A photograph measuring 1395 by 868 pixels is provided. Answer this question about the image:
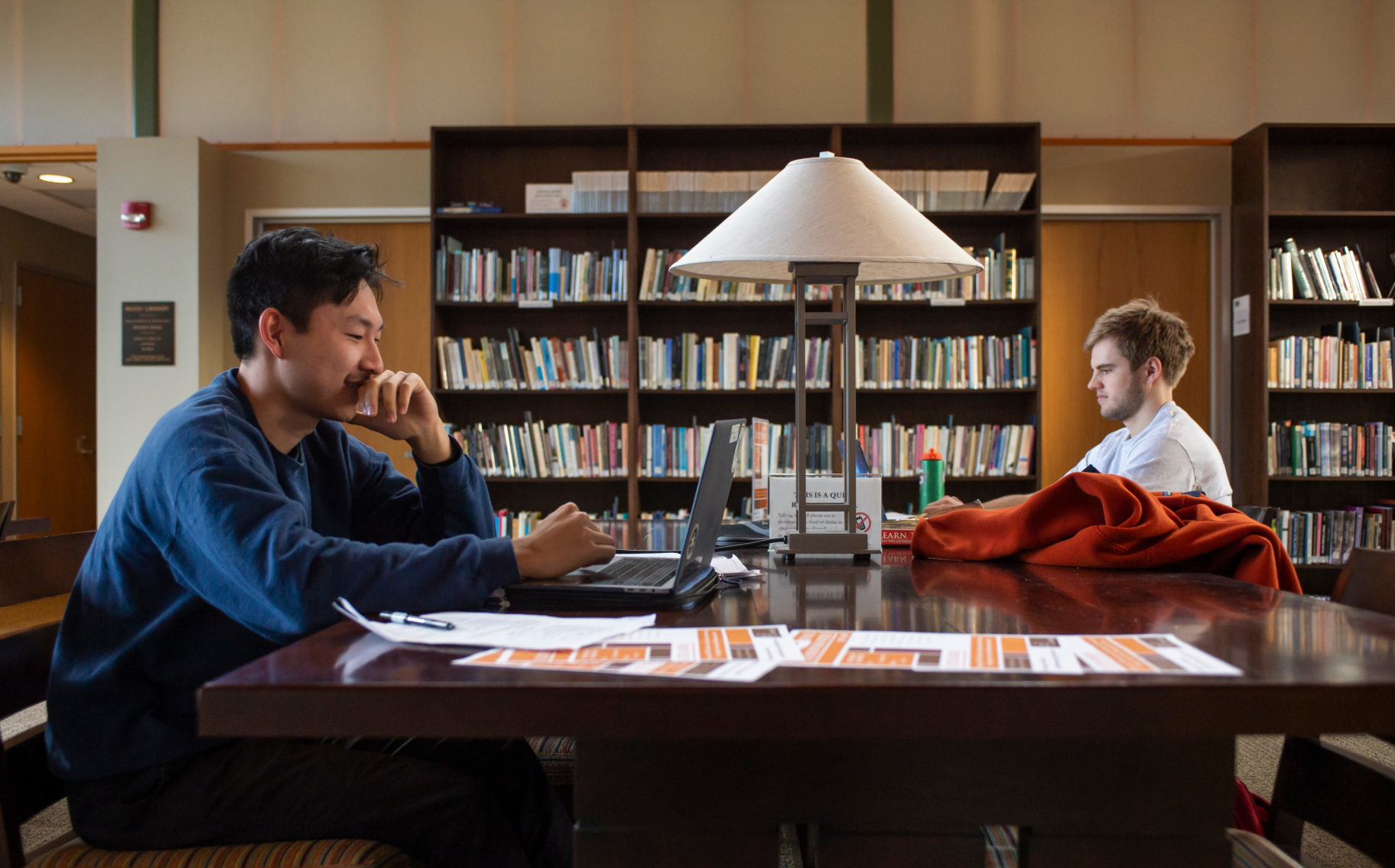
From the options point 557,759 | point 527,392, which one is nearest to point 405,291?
point 527,392

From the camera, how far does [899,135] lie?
4.11 meters

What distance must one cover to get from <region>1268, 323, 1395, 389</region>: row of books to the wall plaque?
16.7 ft

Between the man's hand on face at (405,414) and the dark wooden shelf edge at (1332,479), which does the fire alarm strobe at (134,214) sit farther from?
the dark wooden shelf edge at (1332,479)

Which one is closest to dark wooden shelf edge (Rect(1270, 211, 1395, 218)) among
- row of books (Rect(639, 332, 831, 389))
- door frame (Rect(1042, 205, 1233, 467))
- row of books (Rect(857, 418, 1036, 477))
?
door frame (Rect(1042, 205, 1233, 467))

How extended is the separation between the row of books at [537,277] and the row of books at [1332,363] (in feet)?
9.87

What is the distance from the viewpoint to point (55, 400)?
6348mm

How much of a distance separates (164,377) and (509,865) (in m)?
3.96

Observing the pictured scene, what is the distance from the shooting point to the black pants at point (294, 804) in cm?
94

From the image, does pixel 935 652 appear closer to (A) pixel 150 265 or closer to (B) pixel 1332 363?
(B) pixel 1332 363

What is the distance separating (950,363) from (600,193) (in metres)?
1.74

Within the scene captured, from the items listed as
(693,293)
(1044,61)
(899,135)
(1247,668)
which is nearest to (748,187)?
(693,293)

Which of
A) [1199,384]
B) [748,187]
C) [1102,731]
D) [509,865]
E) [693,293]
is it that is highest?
[748,187]

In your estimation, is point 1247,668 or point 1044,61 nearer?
point 1247,668

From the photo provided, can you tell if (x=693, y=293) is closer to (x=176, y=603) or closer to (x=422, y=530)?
(x=422, y=530)
